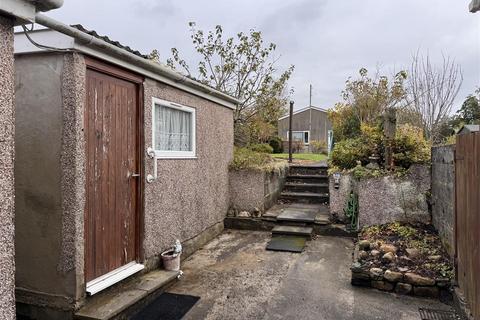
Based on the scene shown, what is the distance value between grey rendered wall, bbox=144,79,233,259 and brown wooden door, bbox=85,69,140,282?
241 millimetres

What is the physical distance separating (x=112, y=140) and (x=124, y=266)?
175 centimetres

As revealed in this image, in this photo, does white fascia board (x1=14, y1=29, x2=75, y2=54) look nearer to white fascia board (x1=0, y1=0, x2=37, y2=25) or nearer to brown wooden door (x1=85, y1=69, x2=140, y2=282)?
brown wooden door (x1=85, y1=69, x2=140, y2=282)

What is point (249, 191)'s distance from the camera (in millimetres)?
8344

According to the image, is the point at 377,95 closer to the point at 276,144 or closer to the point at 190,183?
the point at 276,144

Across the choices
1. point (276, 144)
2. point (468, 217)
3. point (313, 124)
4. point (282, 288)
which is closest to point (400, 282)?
point (468, 217)

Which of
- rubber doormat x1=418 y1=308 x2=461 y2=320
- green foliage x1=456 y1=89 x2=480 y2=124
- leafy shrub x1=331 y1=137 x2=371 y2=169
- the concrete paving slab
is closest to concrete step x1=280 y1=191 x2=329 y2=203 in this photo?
the concrete paving slab

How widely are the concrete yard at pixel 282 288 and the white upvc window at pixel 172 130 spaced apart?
1.96 meters

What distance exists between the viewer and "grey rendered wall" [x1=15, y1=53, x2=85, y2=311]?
3719mm

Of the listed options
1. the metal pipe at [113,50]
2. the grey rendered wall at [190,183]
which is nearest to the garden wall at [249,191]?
the grey rendered wall at [190,183]

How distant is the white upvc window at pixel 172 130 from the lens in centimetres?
541

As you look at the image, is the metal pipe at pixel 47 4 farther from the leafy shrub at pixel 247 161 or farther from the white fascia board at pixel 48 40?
the leafy shrub at pixel 247 161

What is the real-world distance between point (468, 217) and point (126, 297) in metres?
4.03

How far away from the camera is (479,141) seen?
3.26m

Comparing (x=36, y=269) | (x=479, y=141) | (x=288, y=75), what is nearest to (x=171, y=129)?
(x=36, y=269)
